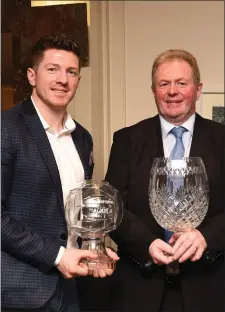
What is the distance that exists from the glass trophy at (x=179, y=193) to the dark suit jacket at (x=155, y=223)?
0.09m

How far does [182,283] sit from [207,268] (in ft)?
0.21

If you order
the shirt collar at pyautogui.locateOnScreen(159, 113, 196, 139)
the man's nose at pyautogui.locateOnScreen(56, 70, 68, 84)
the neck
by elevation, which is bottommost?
the shirt collar at pyautogui.locateOnScreen(159, 113, 196, 139)

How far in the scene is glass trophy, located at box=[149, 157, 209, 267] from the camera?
37.4 inches

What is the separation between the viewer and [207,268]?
109 centimetres

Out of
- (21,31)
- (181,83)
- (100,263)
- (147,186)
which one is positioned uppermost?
(21,31)

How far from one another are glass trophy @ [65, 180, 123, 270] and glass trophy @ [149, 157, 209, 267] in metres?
0.08

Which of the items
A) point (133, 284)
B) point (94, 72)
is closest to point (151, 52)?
point (94, 72)

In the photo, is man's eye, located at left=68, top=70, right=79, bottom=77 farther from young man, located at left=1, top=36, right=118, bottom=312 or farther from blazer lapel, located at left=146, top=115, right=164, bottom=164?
blazer lapel, located at left=146, top=115, right=164, bottom=164

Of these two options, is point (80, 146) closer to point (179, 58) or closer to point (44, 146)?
point (44, 146)

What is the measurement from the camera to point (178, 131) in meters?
1.13

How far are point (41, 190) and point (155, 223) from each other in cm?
26

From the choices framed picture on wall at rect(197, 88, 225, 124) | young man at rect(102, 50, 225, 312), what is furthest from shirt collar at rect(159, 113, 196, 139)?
framed picture on wall at rect(197, 88, 225, 124)

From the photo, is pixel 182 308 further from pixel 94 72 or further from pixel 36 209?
pixel 94 72

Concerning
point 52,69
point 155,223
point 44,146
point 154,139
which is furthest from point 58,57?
point 155,223
